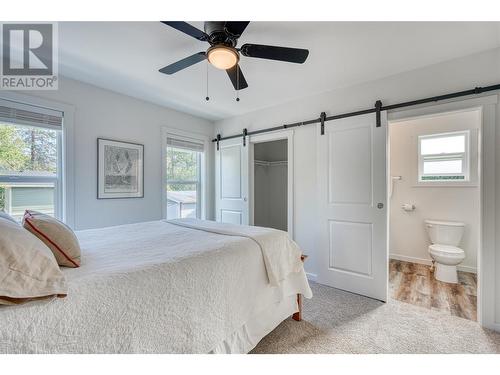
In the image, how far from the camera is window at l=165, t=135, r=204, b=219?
3.70m

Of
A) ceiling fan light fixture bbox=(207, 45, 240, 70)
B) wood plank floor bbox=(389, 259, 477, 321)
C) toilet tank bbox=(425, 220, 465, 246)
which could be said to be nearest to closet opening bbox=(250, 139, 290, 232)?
wood plank floor bbox=(389, 259, 477, 321)

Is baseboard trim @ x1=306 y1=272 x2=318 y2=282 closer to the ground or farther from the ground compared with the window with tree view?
closer to the ground

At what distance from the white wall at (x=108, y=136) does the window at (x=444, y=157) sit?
399 cm

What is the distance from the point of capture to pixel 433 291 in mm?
2727

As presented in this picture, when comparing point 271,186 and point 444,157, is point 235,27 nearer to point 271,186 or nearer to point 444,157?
point 444,157

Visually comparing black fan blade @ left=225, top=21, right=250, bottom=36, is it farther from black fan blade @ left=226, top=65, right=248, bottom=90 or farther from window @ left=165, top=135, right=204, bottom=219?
window @ left=165, top=135, right=204, bottom=219

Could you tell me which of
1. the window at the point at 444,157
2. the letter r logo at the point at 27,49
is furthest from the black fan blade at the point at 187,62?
the window at the point at 444,157

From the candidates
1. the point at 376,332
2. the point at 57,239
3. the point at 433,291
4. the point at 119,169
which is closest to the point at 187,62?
the point at 57,239

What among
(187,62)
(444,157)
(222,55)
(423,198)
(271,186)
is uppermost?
(187,62)

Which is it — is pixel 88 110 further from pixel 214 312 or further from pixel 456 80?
pixel 456 80

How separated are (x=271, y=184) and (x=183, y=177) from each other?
6.55ft

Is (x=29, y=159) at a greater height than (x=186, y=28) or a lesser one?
lesser

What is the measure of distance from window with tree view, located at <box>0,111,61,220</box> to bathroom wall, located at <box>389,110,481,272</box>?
4.55 metres
